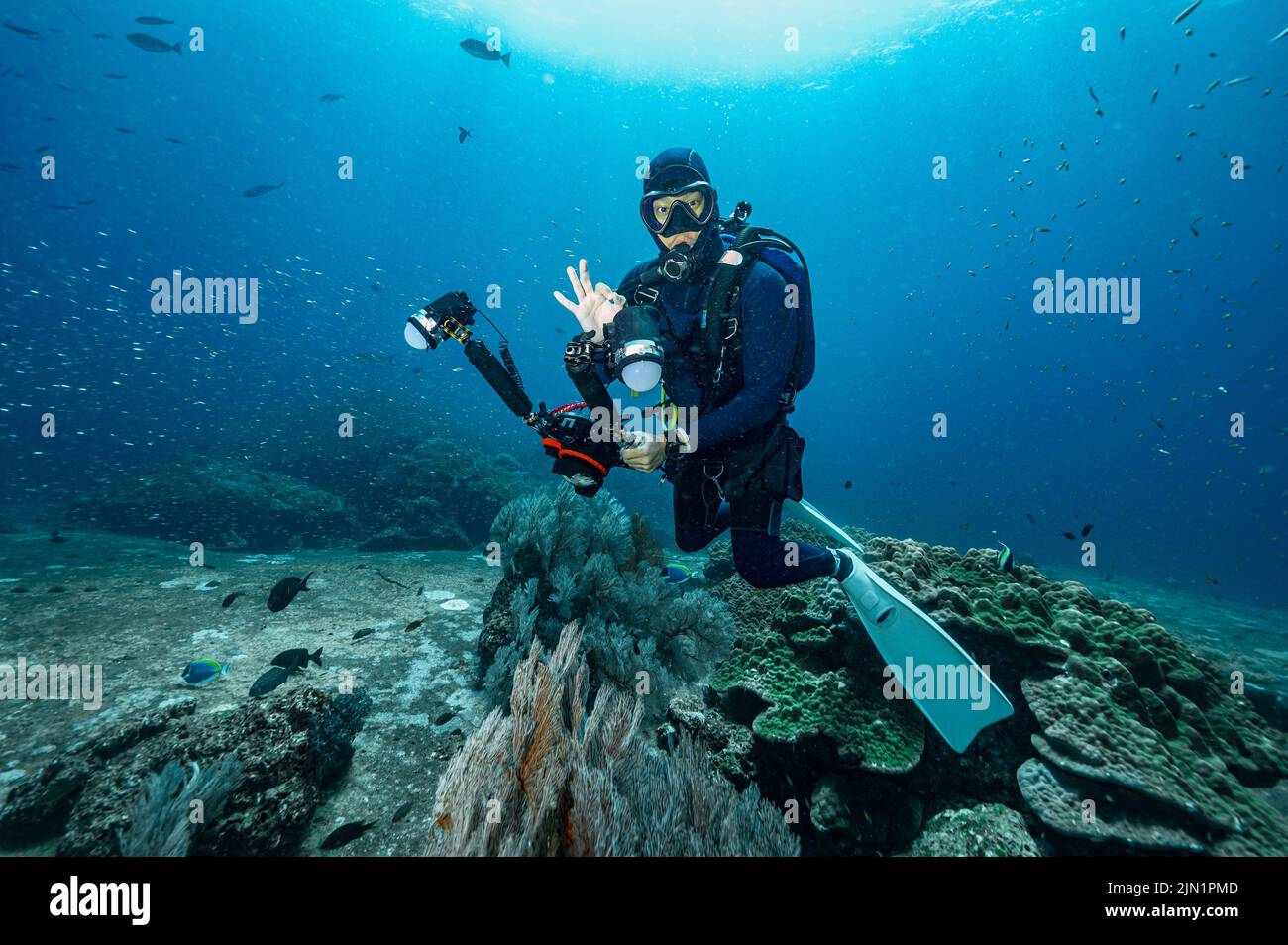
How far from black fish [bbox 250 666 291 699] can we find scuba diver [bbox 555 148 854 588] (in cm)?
380

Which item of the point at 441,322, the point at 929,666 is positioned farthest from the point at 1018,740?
the point at 441,322

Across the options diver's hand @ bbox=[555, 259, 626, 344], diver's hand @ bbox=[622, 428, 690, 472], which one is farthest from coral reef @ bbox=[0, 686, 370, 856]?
diver's hand @ bbox=[555, 259, 626, 344]

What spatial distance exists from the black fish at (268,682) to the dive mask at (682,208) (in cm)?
501

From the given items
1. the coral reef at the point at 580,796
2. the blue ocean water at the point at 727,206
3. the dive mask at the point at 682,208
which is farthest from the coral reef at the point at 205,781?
the blue ocean water at the point at 727,206

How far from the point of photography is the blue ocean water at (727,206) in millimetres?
33000

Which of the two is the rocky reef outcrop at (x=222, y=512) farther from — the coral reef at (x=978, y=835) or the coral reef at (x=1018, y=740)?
the coral reef at (x=978, y=835)

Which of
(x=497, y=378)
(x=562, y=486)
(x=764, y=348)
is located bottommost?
(x=562, y=486)

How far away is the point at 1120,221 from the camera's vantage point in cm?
6184

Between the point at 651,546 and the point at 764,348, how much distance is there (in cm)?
362

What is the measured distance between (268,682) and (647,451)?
13.5ft

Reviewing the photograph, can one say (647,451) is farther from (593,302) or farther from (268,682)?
(268,682)

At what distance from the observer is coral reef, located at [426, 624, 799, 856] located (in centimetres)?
201

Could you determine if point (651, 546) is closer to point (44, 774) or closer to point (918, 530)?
point (44, 774)
